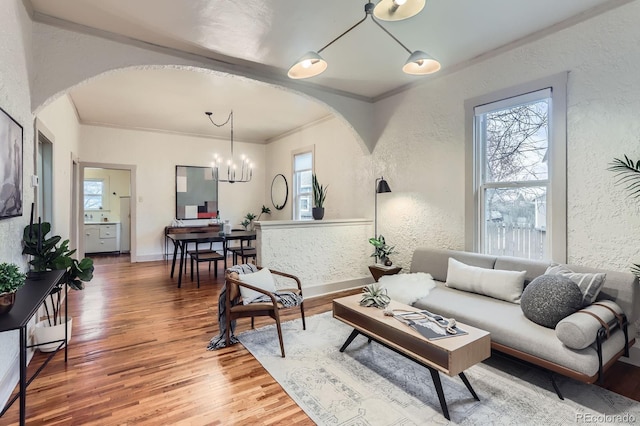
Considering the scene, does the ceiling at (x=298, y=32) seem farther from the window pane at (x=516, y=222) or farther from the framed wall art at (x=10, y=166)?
the window pane at (x=516, y=222)

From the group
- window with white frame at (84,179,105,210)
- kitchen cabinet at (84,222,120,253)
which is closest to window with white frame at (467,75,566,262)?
kitchen cabinet at (84,222,120,253)

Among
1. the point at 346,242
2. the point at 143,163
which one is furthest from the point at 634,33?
the point at 143,163

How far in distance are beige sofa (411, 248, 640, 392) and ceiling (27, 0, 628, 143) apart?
84.1 inches

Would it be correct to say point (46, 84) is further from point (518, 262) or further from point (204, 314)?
point (518, 262)

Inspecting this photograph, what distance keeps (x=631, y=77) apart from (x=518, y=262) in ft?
5.51

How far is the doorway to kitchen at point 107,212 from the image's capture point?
24.4 ft

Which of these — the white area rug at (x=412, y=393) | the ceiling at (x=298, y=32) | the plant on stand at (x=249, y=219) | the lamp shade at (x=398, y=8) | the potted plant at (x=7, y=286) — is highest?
the ceiling at (x=298, y=32)

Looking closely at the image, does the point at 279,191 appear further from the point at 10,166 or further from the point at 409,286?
the point at 10,166

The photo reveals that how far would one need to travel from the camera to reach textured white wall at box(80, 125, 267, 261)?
244 inches

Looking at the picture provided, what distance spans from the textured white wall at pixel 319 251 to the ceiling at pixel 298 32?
189 centimetres

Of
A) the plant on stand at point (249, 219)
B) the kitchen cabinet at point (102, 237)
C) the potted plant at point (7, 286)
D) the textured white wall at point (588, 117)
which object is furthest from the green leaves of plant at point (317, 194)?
the kitchen cabinet at point (102, 237)

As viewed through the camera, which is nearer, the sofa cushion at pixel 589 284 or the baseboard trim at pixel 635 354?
the sofa cushion at pixel 589 284

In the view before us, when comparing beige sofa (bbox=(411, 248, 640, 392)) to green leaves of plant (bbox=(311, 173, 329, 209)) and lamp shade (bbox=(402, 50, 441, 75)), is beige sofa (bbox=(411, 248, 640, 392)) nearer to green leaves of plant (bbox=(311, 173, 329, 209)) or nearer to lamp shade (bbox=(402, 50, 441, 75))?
lamp shade (bbox=(402, 50, 441, 75))

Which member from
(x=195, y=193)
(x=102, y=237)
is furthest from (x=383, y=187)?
(x=102, y=237)
